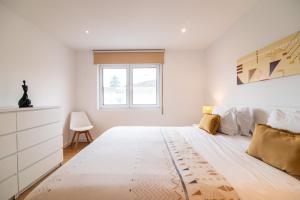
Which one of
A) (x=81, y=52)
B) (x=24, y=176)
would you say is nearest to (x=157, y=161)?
(x=24, y=176)

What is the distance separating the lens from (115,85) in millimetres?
4203

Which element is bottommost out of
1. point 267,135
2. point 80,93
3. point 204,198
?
point 204,198

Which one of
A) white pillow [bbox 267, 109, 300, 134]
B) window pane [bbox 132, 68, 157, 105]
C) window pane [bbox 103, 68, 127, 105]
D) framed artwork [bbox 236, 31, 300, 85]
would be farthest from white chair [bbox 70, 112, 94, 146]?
white pillow [bbox 267, 109, 300, 134]

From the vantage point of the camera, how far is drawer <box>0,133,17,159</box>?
63.6 inches

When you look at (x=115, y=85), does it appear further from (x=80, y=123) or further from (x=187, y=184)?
(x=187, y=184)

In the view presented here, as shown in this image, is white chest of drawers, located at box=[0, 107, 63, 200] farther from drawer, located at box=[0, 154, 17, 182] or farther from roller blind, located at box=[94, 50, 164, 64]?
roller blind, located at box=[94, 50, 164, 64]

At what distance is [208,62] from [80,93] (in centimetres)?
313

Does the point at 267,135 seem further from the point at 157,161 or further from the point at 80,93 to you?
the point at 80,93

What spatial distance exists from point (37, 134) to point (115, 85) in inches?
91.3

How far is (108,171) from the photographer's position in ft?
3.34

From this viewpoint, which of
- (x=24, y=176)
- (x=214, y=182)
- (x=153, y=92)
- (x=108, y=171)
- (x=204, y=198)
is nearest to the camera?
(x=204, y=198)

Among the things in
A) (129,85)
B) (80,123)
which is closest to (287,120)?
(129,85)

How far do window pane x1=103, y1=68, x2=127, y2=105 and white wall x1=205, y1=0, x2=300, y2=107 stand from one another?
7.09 ft

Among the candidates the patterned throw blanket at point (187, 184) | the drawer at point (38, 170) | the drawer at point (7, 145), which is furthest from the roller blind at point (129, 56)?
the patterned throw blanket at point (187, 184)
